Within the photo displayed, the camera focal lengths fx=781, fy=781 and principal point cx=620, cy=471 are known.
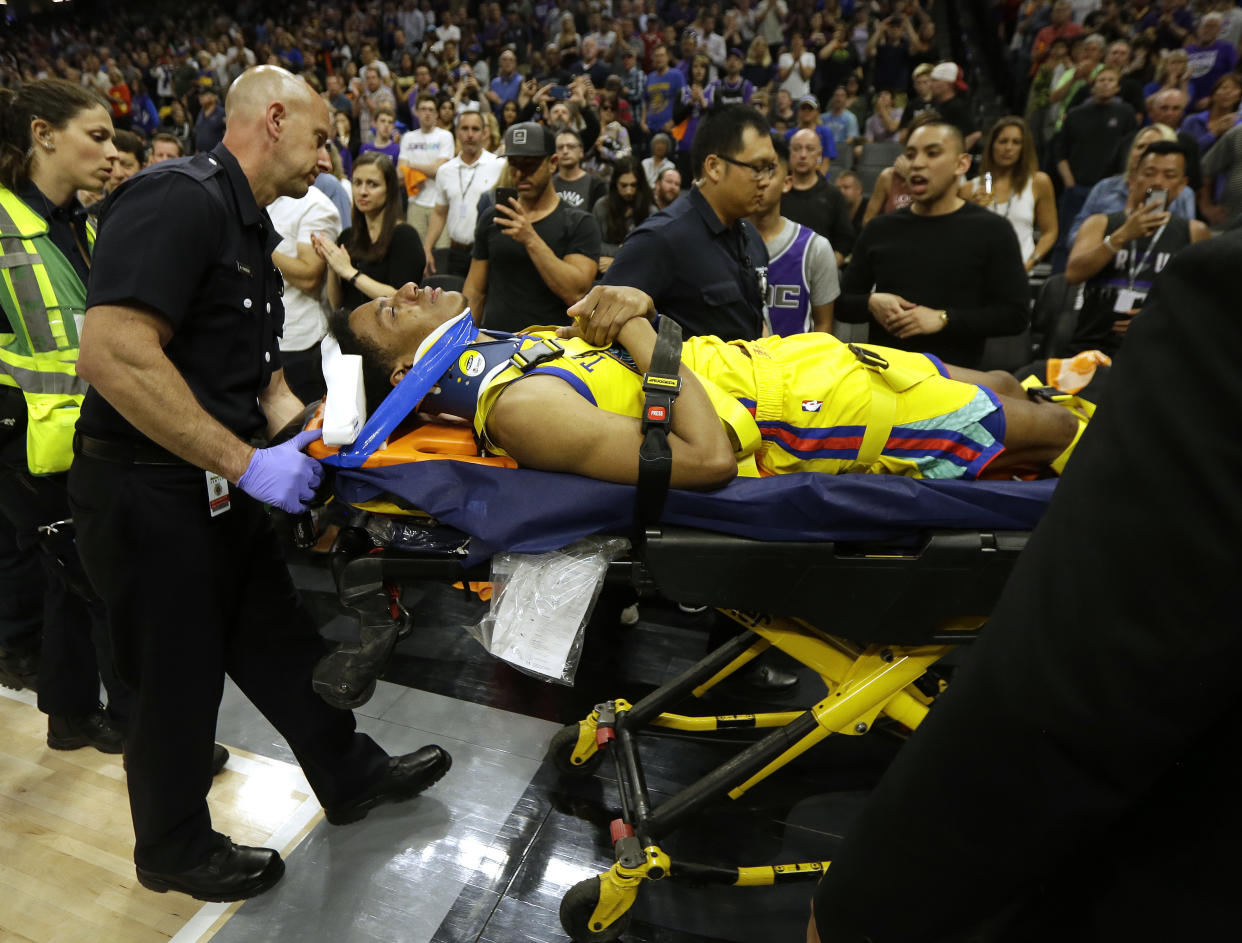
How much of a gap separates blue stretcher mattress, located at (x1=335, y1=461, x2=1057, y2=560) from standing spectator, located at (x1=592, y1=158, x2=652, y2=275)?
331 cm

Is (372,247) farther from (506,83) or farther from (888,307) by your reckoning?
(506,83)

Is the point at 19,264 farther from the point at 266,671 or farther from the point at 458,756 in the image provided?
the point at 458,756

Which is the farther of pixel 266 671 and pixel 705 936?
pixel 266 671

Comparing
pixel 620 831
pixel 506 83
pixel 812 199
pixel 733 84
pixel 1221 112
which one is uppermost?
pixel 506 83

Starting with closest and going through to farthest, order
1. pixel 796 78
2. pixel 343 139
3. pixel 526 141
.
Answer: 1. pixel 526 141
2. pixel 343 139
3. pixel 796 78

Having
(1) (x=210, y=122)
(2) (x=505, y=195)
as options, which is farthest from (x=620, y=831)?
(1) (x=210, y=122)

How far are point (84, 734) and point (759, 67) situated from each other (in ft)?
33.0

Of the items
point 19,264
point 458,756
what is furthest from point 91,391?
point 458,756

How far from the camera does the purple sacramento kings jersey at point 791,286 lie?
12.1ft

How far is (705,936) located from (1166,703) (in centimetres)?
188

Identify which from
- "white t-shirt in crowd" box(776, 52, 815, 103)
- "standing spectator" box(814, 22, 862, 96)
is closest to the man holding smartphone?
"white t-shirt in crowd" box(776, 52, 815, 103)

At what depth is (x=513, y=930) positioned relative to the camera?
2027 millimetres

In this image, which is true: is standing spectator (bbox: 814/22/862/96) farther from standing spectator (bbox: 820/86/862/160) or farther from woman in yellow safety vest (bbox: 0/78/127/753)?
woman in yellow safety vest (bbox: 0/78/127/753)

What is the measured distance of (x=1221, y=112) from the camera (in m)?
5.94
